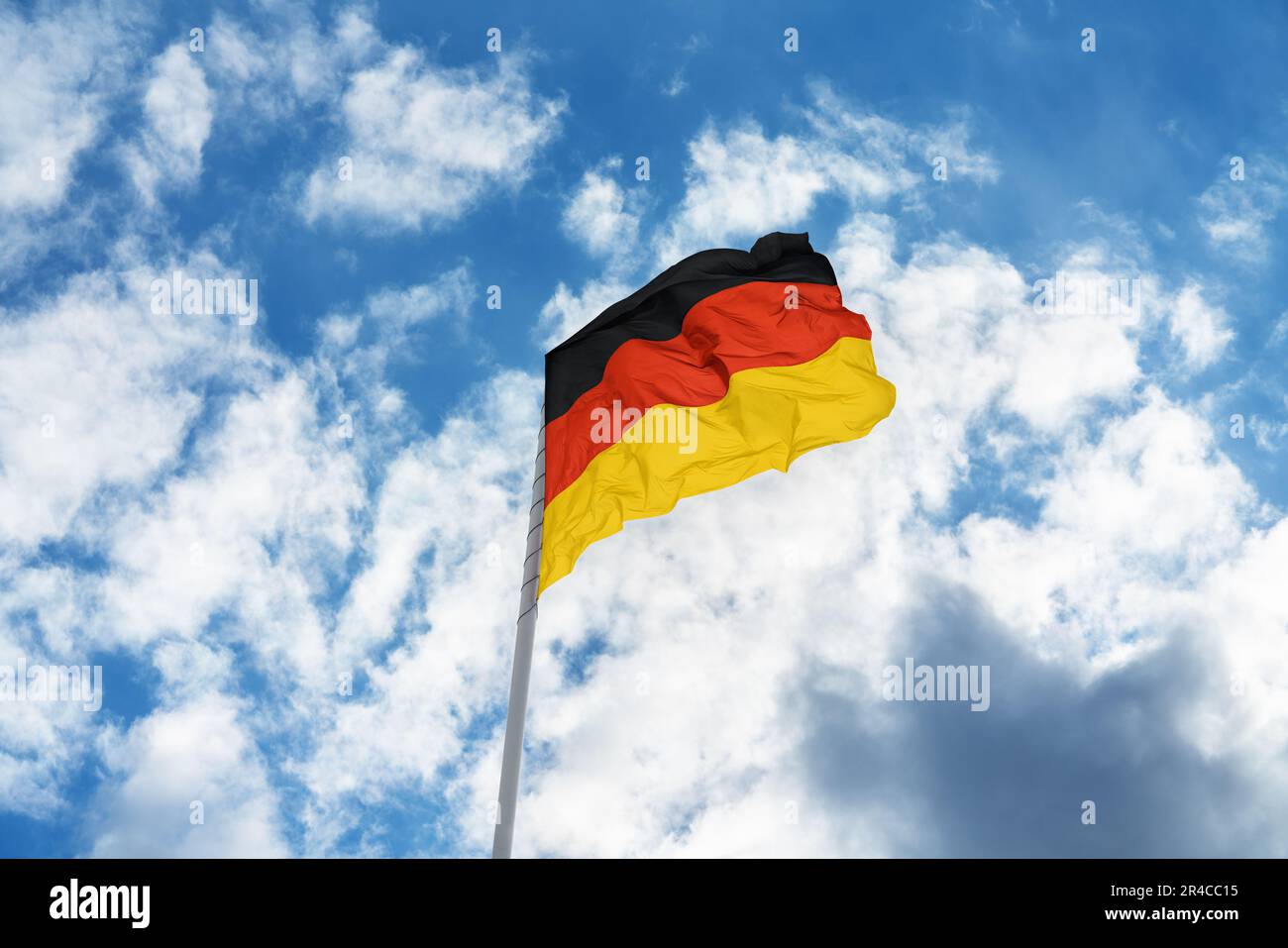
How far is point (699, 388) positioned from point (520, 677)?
5.57m

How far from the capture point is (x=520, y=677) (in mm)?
9922

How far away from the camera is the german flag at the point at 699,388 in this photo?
12.3 meters

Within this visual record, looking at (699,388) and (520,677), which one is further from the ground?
(699,388)

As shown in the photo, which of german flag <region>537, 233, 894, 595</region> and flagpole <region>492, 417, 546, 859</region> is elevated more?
german flag <region>537, 233, 894, 595</region>

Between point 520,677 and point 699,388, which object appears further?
point 699,388

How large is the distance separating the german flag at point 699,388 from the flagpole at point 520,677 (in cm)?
32

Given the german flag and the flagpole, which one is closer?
the flagpole

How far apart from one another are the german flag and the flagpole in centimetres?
32

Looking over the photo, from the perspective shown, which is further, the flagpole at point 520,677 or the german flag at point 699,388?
the german flag at point 699,388

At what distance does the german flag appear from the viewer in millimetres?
12344
